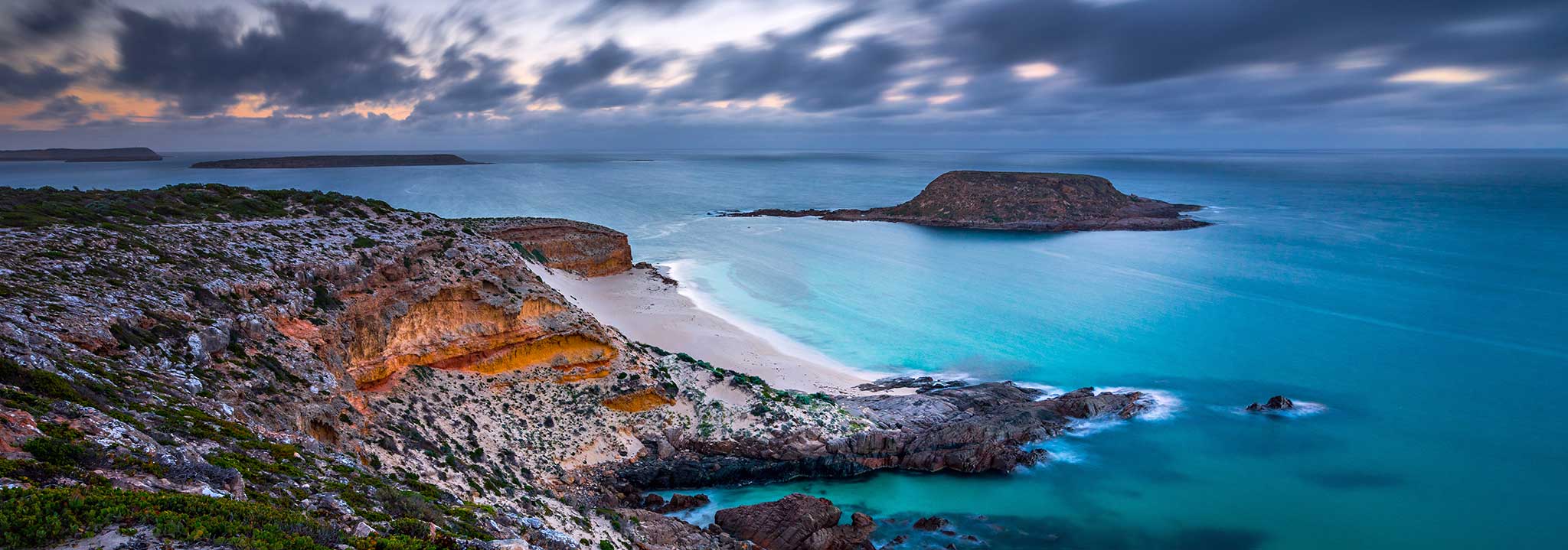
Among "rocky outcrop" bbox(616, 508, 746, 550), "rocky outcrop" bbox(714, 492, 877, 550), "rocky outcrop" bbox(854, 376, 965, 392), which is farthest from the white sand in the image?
"rocky outcrop" bbox(616, 508, 746, 550)

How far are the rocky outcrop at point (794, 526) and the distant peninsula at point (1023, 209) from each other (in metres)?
82.4

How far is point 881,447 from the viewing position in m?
27.4

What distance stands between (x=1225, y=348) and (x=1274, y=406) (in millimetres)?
10616

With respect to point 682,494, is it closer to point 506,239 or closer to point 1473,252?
point 506,239

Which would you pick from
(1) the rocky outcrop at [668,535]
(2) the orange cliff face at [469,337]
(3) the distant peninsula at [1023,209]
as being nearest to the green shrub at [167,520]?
(1) the rocky outcrop at [668,535]

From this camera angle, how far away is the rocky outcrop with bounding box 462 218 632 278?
52.9 metres

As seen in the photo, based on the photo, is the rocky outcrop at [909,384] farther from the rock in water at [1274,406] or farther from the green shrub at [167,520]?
the green shrub at [167,520]

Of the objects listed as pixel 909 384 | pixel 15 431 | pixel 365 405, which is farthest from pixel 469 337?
pixel 909 384

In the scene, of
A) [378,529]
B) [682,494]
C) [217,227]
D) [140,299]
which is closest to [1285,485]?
[682,494]

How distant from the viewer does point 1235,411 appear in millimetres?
33781

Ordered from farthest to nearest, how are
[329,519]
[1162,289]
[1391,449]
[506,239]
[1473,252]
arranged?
[1473,252]
[1162,289]
[506,239]
[1391,449]
[329,519]

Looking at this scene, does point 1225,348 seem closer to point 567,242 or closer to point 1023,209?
point 567,242

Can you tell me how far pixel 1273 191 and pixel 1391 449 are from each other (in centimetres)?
14090

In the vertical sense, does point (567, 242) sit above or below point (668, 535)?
above
